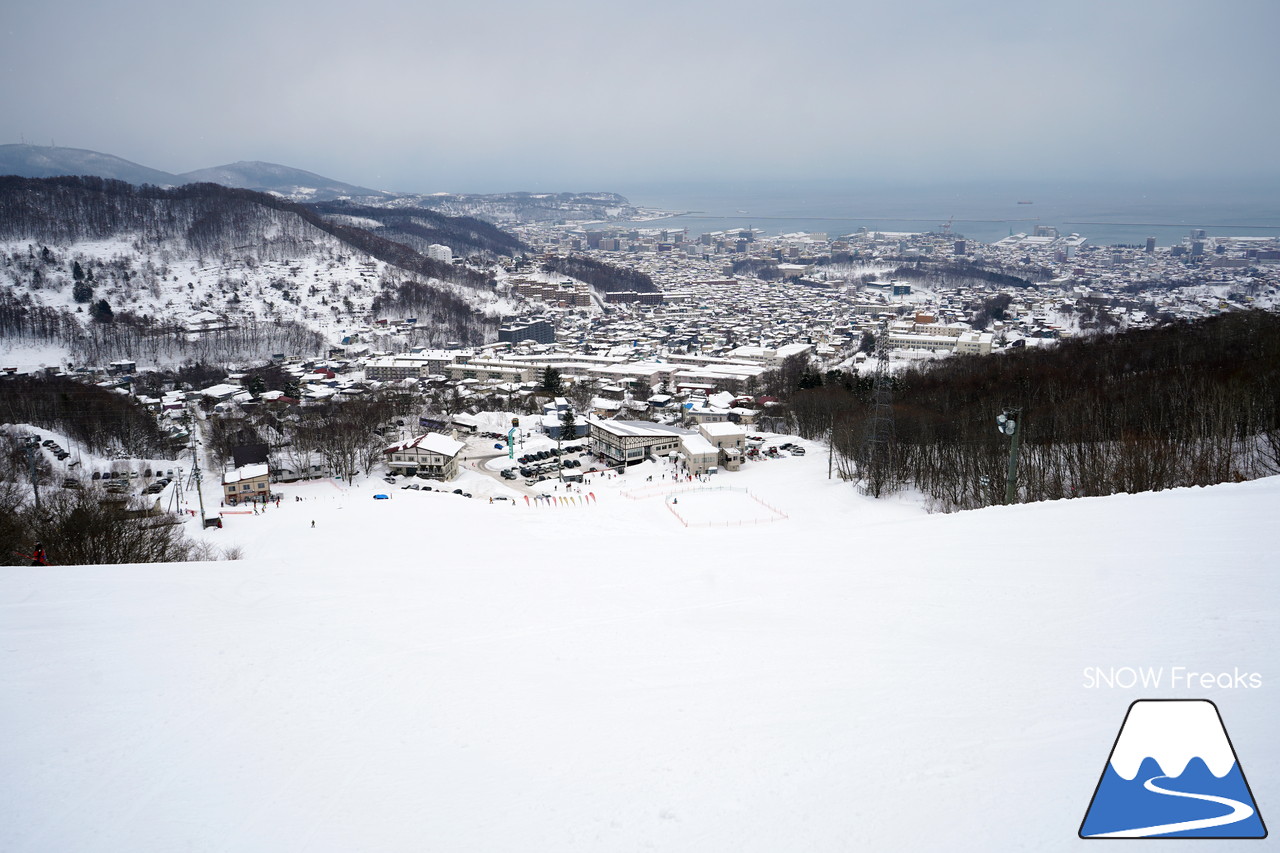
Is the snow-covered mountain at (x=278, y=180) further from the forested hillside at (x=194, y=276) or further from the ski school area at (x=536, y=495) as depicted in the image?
the ski school area at (x=536, y=495)

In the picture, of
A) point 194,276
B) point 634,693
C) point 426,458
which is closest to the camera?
point 634,693

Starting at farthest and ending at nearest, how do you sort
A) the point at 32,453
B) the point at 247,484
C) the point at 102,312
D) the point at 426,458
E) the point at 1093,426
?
the point at 102,312 → the point at 426,458 → the point at 247,484 → the point at 32,453 → the point at 1093,426

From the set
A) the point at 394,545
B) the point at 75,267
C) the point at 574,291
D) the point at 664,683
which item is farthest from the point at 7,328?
the point at 664,683

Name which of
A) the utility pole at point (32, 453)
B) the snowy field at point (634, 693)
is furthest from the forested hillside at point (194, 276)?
the snowy field at point (634, 693)

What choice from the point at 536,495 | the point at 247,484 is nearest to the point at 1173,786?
the point at 536,495

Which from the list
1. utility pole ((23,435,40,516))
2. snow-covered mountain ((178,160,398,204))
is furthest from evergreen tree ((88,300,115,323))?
snow-covered mountain ((178,160,398,204))

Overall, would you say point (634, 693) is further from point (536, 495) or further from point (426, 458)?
point (426, 458)
